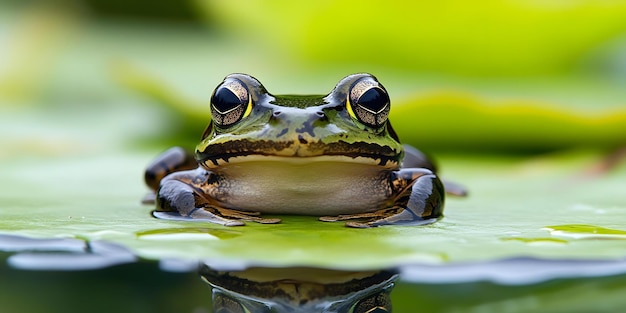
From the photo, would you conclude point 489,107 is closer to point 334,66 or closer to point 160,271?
point 334,66

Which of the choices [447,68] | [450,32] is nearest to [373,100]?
[450,32]

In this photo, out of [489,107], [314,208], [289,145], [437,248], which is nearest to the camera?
[437,248]

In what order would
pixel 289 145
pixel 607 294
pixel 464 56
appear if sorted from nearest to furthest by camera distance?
1. pixel 607 294
2. pixel 289 145
3. pixel 464 56


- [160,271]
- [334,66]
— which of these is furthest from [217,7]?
[160,271]

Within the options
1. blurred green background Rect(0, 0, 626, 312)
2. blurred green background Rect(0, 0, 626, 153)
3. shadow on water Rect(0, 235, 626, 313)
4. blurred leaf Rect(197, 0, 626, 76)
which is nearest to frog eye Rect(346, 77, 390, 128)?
blurred green background Rect(0, 0, 626, 312)

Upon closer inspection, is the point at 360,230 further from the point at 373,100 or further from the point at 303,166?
the point at 373,100

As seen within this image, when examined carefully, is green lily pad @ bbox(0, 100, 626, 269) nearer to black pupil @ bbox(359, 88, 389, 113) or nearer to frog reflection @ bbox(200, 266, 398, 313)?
frog reflection @ bbox(200, 266, 398, 313)
